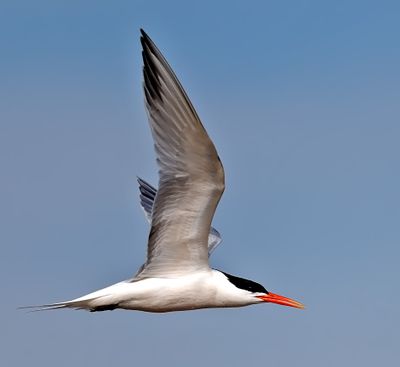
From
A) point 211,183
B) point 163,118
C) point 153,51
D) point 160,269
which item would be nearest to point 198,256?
point 160,269

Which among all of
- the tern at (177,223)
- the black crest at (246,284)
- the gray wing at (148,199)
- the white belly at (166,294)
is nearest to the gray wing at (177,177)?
the tern at (177,223)

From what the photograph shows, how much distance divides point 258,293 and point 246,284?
237 mm

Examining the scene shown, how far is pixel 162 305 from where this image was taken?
11.3 meters

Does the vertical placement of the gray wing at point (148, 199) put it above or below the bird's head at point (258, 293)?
above

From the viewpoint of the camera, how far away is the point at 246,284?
38.5ft

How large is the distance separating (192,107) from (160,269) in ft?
7.41

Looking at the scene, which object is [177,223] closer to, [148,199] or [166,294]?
[166,294]

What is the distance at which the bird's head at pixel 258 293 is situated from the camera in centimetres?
1165

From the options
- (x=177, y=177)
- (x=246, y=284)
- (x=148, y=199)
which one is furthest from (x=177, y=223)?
(x=148, y=199)

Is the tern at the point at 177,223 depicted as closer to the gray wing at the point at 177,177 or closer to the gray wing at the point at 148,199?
the gray wing at the point at 177,177

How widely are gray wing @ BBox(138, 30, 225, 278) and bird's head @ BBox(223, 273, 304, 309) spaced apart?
387 mm

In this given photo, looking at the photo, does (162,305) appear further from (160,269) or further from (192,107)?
(192,107)

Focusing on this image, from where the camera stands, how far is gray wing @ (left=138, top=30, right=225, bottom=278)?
392 inches

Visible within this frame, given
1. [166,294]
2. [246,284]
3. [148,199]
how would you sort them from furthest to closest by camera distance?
[148,199] → [246,284] → [166,294]
